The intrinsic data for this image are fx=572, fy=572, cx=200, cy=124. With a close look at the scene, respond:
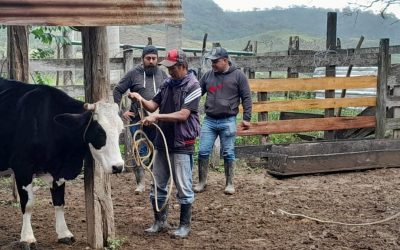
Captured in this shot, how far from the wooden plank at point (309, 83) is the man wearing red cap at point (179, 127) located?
12.8 ft

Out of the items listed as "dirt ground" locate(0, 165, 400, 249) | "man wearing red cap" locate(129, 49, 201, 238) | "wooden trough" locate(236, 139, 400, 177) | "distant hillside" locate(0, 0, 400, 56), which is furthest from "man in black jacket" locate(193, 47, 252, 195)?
"distant hillside" locate(0, 0, 400, 56)

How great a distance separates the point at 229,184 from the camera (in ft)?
25.6

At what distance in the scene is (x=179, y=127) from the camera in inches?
223

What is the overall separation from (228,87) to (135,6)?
2894 mm

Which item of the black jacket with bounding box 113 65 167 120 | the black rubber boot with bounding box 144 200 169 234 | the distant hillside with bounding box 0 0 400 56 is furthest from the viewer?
the distant hillside with bounding box 0 0 400 56

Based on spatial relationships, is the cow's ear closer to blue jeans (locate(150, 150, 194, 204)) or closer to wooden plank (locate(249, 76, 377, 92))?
blue jeans (locate(150, 150, 194, 204))

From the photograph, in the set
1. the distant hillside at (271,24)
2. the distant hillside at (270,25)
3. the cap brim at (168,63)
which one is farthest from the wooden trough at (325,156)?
the distant hillside at (271,24)

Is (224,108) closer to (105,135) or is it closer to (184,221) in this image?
(184,221)

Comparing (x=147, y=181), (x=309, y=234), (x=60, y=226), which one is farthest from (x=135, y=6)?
(x=147, y=181)

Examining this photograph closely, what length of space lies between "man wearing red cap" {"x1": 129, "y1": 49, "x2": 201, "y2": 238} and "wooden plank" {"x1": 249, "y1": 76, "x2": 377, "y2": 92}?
12.8 feet

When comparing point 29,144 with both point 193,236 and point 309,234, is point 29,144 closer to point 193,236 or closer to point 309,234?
point 193,236

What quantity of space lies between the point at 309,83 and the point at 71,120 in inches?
217

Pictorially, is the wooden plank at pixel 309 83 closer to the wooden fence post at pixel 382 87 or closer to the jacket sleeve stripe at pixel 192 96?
the wooden fence post at pixel 382 87

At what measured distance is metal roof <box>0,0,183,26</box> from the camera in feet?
14.9
